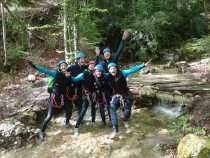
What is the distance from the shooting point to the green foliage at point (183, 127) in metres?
9.19

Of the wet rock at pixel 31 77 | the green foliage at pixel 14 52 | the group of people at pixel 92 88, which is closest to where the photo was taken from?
the group of people at pixel 92 88

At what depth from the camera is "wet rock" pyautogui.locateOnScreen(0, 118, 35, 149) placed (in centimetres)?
967

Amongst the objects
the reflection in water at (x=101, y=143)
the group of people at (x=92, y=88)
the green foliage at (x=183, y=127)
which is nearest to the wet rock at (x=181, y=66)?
the green foliage at (x=183, y=127)

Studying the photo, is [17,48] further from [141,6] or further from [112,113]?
[112,113]

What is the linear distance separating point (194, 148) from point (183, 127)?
221 centimetres

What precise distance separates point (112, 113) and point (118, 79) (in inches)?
36.3

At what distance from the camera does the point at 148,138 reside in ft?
31.1

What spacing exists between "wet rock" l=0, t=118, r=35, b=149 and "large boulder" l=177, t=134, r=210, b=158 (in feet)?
13.8

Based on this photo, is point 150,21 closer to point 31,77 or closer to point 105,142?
point 31,77

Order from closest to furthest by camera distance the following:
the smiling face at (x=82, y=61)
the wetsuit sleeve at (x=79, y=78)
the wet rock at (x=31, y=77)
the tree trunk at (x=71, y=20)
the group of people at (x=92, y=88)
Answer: the group of people at (x=92, y=88), the wetsuit sleeve at (x=79, y=78), the smiling face at (x=82, y=61), the tree trunk at (x=71, y=20), the wet rock at (x=31, y=77)

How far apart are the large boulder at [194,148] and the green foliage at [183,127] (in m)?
1.22

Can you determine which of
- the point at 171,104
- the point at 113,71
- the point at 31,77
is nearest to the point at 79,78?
the point at 113,71

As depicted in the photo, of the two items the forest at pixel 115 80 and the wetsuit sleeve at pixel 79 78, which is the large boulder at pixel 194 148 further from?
the wetsuit sleeve at pixel 79 78

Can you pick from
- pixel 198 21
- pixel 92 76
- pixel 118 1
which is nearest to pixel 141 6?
pixel 118 1
